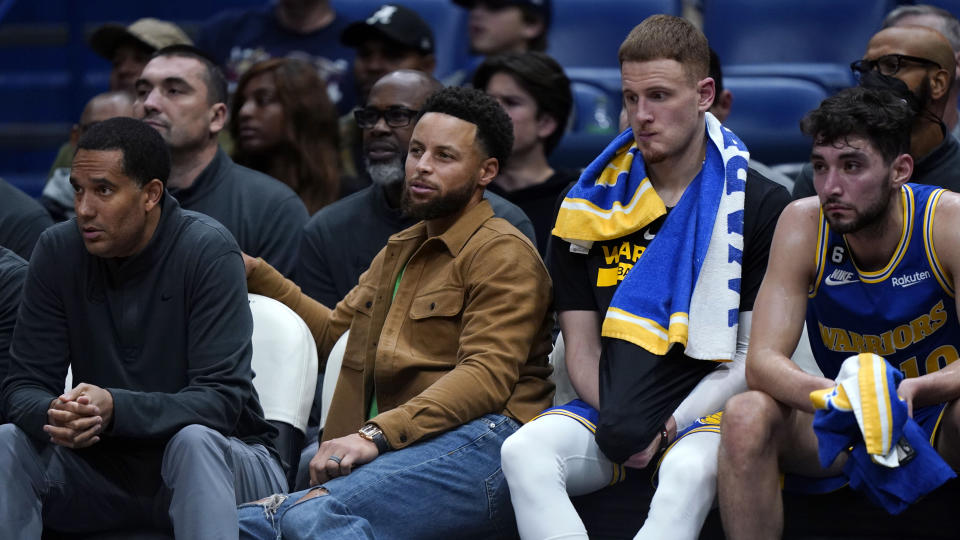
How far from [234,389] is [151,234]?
497 mm

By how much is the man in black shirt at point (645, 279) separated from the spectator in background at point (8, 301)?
4.95 ft

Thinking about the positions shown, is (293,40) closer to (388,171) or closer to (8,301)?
(388,171)

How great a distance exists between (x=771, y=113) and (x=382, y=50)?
5.70 ft

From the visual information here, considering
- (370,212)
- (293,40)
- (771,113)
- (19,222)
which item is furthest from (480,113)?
(293,40)

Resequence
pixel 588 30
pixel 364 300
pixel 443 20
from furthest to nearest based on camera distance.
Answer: pixel 443 20
pixel 588 30
pixel 364 300

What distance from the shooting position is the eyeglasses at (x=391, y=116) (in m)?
4.68

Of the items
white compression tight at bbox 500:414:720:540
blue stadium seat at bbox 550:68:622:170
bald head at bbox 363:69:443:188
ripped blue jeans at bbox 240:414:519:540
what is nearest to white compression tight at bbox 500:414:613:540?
white compression tight at bbox 500:414:720:540

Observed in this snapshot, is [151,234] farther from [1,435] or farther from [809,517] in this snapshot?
[809,517]

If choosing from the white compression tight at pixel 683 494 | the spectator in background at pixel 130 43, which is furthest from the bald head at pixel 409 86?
the white compression tight at pixel 683 494

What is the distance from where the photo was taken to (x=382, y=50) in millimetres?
5680

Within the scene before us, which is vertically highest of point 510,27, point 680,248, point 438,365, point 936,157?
point 510,27

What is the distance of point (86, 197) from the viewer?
346cm

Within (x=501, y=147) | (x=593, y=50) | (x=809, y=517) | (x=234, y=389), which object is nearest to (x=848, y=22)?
(x=593, y=50)

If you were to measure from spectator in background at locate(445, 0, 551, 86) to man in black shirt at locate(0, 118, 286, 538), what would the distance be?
264 centimetres
